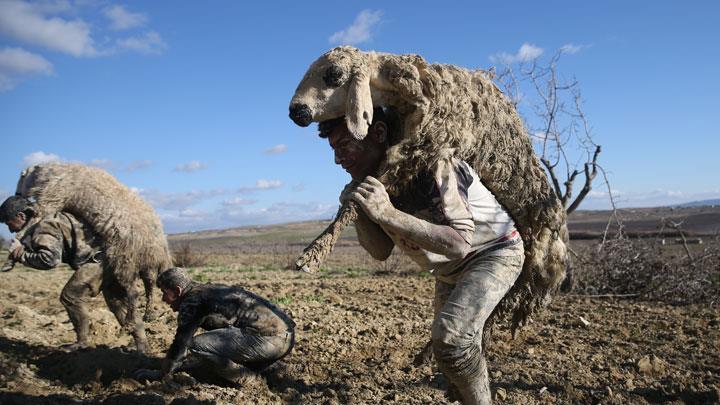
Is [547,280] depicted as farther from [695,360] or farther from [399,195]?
[695,360]

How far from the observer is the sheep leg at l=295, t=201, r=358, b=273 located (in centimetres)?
255

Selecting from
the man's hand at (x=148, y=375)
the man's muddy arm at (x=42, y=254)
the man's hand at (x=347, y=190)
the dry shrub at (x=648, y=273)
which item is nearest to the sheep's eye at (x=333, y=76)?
the man's hand at (x=347, y=190)

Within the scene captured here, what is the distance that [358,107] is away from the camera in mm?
2965

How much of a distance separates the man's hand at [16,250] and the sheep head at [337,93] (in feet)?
13.6

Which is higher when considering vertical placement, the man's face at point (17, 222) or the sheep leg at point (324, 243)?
the man's face at point (17, 222)

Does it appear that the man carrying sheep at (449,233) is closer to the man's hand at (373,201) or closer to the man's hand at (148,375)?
the man's hand at (373,201)

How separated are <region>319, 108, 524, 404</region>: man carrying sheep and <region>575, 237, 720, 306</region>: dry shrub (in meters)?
6.88

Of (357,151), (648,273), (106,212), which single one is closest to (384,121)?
(357,151)

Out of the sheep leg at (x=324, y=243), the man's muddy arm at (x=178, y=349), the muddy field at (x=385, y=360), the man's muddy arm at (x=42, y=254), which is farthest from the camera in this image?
the man's muddy arm at (x=42, y=254)

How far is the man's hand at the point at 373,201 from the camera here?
271 cm

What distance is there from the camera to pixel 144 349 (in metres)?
5.64

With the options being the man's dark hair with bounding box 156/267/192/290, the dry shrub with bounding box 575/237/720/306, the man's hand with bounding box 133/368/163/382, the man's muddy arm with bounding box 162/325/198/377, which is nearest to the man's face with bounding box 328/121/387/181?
the man's muddy arm with bounding box 162/325/198/377

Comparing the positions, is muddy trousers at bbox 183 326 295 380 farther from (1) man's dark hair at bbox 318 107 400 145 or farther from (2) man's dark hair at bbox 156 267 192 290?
(1) man's dark hair at bbox 318 107 400 145

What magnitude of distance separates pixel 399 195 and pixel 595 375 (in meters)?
3.09
